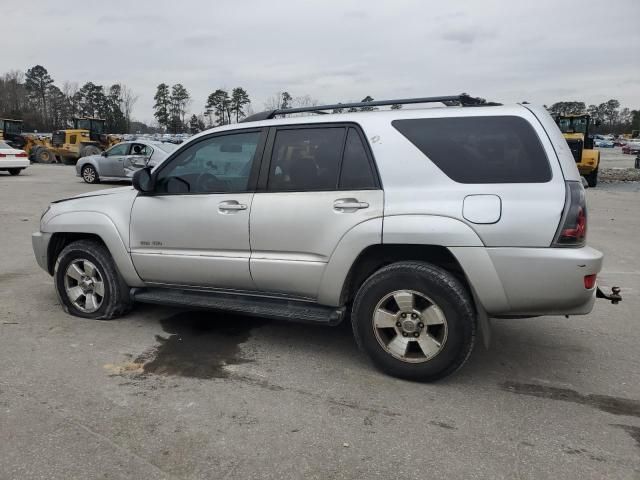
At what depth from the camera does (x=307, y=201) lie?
382cm

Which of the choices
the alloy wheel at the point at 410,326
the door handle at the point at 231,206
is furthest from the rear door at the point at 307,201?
the alloy wheel at the point at 410,326

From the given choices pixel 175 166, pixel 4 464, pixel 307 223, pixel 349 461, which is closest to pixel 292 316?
pixel 307 223

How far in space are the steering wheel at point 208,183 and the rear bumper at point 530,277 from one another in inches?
76.0

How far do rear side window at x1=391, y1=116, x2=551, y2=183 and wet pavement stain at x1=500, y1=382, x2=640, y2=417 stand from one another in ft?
4.62

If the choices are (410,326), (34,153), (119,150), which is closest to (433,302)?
(410,326)

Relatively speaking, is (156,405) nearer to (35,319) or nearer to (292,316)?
(292,316)

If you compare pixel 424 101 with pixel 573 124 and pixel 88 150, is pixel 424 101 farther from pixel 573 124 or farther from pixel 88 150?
pixel 88 150

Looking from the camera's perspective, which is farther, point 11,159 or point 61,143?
point 61,143

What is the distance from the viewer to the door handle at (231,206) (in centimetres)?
403

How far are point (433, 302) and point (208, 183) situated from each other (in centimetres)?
206

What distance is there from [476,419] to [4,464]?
259 cm

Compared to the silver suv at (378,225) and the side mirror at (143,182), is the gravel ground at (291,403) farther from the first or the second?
the side mirror at (143,182)

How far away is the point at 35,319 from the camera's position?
486 cm

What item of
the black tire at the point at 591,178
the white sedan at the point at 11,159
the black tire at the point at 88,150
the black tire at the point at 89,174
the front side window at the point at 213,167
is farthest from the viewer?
the black tire at the point at 88,150
